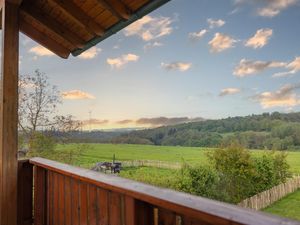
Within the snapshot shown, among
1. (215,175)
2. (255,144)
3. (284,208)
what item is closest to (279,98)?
(255,144)

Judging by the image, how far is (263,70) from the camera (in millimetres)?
19812

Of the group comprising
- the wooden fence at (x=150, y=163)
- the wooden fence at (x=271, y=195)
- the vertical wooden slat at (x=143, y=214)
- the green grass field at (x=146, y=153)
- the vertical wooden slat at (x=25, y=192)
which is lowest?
the wooden fence at (x=271, y=195)

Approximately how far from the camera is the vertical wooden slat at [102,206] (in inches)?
52.6

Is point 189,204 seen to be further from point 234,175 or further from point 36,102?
point 234,175

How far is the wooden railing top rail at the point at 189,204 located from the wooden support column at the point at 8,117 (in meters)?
1.23

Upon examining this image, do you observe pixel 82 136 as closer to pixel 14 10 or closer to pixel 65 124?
pixel 65 124

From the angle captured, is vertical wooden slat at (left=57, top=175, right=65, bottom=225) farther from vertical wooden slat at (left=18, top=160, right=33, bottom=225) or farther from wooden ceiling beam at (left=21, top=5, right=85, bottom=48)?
wooden ceiling beam at (left=21, top=5, right=85, bottom=48)

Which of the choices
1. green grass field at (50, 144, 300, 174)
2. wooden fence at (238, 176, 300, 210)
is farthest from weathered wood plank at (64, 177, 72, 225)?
wooden fence at (238, 176, 300, 210)

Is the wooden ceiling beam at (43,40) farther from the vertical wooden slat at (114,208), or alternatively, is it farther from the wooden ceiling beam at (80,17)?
the vertical wooden slat at (114,208)

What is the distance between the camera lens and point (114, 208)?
1276 mm

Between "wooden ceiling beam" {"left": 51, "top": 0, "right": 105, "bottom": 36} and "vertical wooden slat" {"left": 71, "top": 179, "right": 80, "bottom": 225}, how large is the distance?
4.41ft

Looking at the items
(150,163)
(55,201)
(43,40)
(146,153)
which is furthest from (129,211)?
(150,163)

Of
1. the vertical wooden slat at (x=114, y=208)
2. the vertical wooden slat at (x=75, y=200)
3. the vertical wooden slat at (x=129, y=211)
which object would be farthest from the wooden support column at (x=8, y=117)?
the vertical wooden slat at (x=129, y=211)

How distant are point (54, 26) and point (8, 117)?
3.13ft
